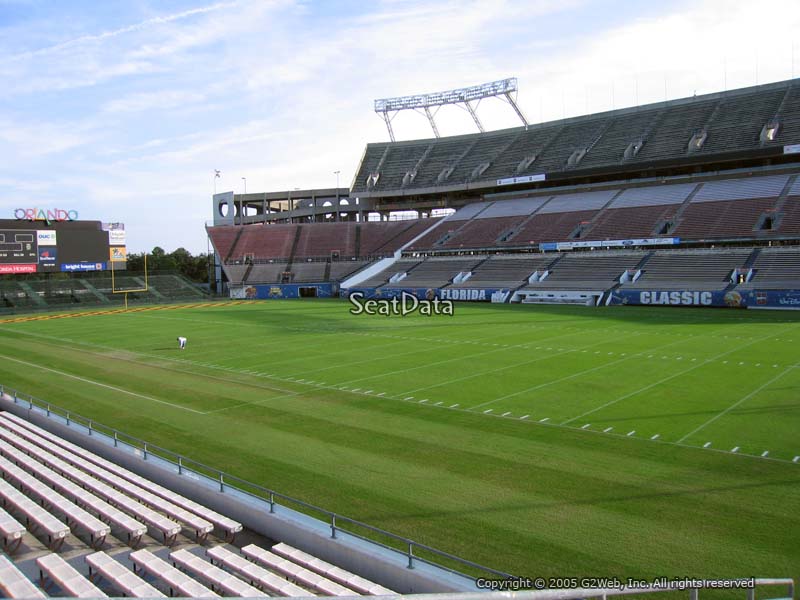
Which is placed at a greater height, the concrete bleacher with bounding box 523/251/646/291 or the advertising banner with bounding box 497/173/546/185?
the advertising banner with bounding box 497/173/546/185

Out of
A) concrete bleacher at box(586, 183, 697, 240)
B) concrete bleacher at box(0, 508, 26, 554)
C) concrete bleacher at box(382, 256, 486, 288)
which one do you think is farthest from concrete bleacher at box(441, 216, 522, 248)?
concrete bleacher at box(0, 508, 26, 554)

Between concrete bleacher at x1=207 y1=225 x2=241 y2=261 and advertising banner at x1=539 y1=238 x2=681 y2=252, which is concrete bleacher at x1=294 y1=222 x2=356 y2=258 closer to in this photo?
concrete bleacher at x1=207 y1=225 x2=241 y2=261

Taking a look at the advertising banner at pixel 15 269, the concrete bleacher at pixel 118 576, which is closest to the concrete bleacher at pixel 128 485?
the concrete bleacher at pixel 118 576

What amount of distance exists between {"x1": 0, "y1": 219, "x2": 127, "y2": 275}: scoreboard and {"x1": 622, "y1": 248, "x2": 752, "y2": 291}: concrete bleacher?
1695 inches

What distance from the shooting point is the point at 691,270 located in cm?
4522

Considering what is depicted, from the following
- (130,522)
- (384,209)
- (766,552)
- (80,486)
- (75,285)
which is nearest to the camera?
(766,552)

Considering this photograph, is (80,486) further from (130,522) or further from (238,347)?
(238,347)

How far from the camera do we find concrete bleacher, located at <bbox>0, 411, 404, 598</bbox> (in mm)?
7250

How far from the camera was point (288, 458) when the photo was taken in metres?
13.0

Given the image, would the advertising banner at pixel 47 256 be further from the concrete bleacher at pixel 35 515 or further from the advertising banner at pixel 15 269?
the concrete bleacher at pixel 35 515

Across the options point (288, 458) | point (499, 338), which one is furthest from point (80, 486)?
A: point (499, 338)

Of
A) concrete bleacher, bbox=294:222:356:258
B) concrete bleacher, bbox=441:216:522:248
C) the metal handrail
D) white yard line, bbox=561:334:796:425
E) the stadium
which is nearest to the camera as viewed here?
the metal handrail

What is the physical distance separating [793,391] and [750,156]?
1695 inches

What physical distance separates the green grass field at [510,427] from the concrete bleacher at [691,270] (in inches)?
445
